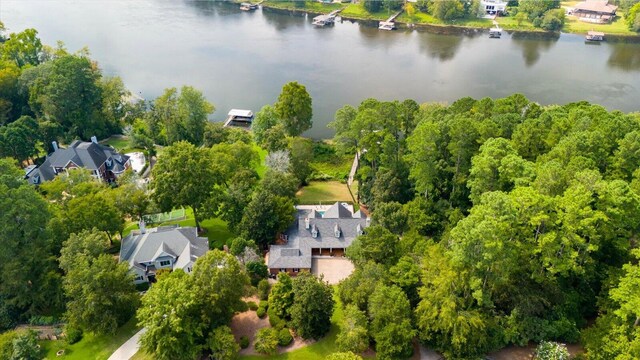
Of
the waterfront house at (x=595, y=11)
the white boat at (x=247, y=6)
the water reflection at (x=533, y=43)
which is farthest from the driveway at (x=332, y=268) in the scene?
the waterfront house at (x=595, y=11)

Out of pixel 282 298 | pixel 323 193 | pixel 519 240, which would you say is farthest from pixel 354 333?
pixel 323 193

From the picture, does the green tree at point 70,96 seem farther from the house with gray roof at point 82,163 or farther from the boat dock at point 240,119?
the boat dock at point 240,119

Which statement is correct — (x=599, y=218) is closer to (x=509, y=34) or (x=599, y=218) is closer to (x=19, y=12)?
(x=509, y=34)

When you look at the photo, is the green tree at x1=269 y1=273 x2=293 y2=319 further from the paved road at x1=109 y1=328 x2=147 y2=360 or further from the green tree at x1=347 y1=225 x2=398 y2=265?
the paved road at x1=109 y1=328 x2=147 y2=360

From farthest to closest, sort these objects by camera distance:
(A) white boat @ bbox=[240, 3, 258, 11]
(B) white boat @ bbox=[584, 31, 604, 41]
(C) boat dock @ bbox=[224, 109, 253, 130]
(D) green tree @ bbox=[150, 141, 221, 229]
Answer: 1. (A) white boat @ bbox=[240, 3, 258, 11]
2. (B) white boat @ bbox=[584, 31, 604, 41]
3. (C) boat dock @ bbox=[224, 109, 253, 130]
4. (D) green tree @ bbox=[150, 141, 221, 229]

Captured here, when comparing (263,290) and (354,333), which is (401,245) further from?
(263,290)

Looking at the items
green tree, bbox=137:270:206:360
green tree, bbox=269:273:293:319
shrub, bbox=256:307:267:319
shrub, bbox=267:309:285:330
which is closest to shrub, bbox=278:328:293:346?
shrub, bbox=267:309:285:330
